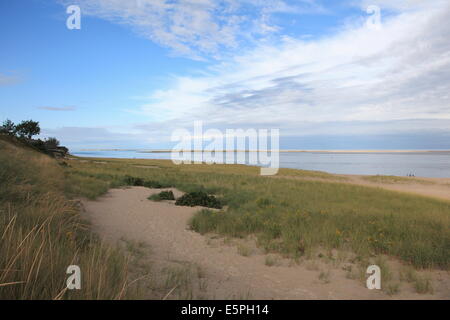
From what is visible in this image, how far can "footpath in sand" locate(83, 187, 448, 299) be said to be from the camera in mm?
4301

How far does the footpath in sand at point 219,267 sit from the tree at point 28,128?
47385 mm

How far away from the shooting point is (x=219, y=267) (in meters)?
5.38

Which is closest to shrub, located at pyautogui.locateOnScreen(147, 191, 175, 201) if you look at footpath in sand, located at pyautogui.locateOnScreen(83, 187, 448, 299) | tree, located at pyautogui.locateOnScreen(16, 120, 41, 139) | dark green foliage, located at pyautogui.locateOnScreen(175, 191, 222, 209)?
dark green foliage, located at pyautogui.locateOnScreen(175, 191, 222, 209)

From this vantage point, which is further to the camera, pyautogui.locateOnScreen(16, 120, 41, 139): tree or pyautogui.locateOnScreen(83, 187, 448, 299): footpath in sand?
pyautogui.locateOnScreen(16, 120, 41, 139): tree

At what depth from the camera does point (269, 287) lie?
4.53 metres

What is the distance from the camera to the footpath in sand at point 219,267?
4301 mm

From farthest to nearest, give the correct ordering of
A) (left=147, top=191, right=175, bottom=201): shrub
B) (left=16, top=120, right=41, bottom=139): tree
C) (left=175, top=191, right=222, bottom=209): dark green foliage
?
1. (left=16, top=120, right=41, bottom=139): tree
2. (left=147, top=191, right=175, bottom=201): shrub
3. (left=175, top=191, right=222, bottom=209): dark green foliage

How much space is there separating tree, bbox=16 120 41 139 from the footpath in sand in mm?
47385

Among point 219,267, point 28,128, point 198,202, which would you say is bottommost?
point 219,267

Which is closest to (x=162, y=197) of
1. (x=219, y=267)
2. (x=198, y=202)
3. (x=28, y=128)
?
(x=198, y=202)

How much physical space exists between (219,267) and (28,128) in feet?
176

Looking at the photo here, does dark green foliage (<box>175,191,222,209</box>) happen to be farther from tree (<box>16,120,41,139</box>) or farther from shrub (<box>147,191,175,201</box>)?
tree (<box>16,120,41,139</box>)

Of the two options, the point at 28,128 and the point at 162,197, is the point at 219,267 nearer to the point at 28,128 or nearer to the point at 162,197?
the point at 162,197
